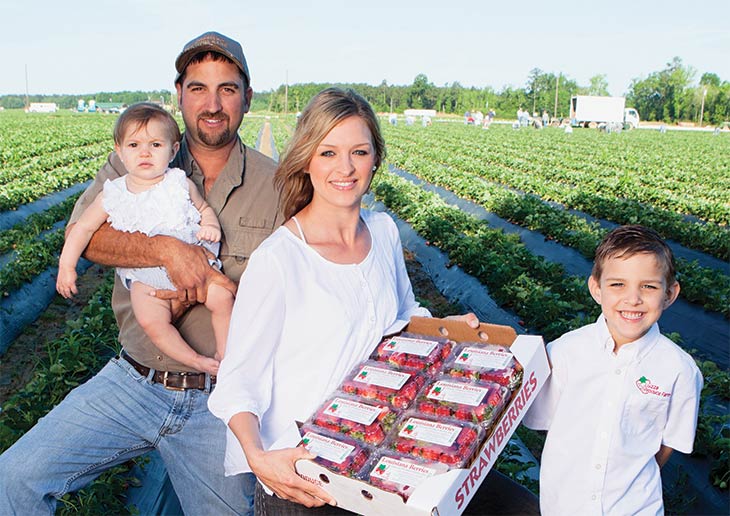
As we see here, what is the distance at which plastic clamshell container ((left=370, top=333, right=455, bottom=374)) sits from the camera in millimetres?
1980

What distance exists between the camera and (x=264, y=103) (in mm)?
126438

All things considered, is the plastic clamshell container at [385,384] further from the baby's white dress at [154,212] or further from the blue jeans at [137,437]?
the baby's white dress at [154,212]

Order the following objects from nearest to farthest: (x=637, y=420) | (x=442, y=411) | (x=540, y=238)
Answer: (x=442, y=411) < (x=637, y=420) < (x=540, y=238)

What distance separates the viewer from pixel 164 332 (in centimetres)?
256

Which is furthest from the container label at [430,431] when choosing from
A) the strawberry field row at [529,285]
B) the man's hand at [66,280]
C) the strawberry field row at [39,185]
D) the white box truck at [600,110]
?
the white box truck at [600,110]

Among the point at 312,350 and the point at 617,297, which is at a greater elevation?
the point at 617,297

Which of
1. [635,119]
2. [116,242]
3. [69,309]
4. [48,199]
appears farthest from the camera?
[635,119]

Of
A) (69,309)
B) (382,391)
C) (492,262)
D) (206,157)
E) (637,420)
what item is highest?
(206,157)

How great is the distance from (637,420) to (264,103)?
12968cm

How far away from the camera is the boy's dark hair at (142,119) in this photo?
8.66ft

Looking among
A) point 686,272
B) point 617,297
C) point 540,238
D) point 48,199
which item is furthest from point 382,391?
point 48,199

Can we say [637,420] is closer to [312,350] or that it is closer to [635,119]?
[312,350]

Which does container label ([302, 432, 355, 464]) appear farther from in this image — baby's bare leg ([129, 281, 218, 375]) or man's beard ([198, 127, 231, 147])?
man's beard ([198, 127, 231, 147])

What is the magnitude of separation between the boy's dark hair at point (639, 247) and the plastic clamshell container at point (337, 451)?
929 mm
